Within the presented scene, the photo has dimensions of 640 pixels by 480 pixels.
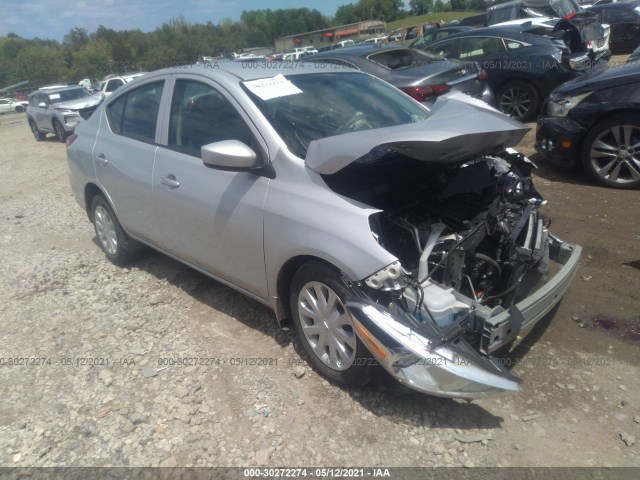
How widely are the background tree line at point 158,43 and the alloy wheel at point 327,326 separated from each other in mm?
13603

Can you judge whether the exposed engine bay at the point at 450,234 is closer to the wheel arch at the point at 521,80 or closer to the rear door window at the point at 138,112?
the rear door window at the point at 138,112

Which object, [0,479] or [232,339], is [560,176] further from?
[0,479]

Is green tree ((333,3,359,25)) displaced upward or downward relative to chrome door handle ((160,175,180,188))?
upward

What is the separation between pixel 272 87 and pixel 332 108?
0.43 metres

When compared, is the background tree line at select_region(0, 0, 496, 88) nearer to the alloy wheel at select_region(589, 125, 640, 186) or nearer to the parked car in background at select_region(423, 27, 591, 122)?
the parked car in background at select_region(423, 27, 591, 122)

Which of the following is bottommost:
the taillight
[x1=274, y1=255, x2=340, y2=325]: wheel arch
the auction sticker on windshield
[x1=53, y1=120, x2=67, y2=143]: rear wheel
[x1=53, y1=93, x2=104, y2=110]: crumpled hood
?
[x1=53, y1=120, x2=67, y2=143]: rear wheel

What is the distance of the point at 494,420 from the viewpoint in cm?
270

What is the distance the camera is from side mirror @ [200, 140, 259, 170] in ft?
9.68

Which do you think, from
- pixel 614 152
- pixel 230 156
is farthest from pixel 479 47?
pixel 230 156

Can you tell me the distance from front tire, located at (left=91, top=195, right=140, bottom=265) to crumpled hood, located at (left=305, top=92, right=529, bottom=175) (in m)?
2.63

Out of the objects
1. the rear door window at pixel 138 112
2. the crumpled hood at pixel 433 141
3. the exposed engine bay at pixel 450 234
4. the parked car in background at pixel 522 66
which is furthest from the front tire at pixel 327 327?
the parked car in background at pixel 522 66

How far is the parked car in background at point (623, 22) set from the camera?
14984 mm

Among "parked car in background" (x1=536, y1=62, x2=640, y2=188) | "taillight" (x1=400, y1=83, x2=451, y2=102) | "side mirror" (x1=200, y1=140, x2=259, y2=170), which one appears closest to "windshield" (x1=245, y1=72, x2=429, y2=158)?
"side mirror" (x1=200, y1=140, x2=259, y2=170)

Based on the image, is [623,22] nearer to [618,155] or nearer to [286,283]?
[618,155]
